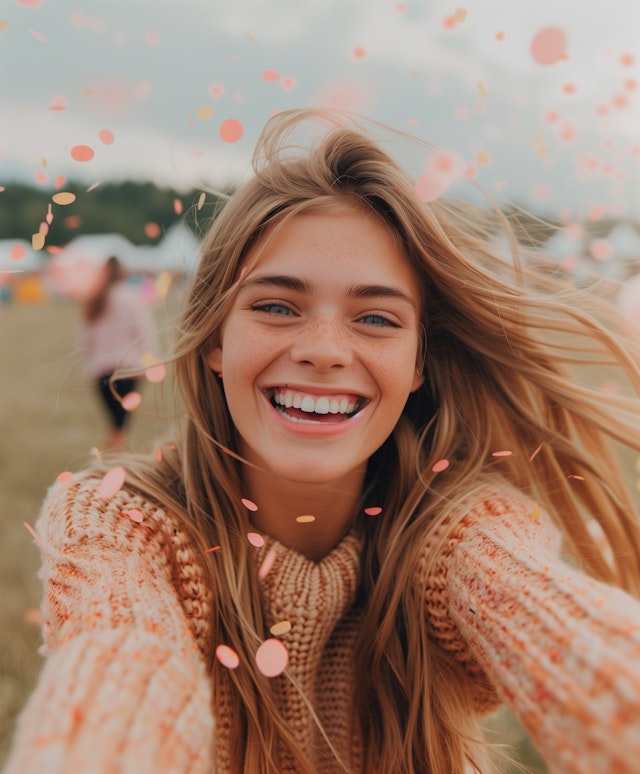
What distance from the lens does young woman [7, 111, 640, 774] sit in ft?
6.30

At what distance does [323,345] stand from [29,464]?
17.0ft

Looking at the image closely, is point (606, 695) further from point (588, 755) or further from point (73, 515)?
point (73, 515)

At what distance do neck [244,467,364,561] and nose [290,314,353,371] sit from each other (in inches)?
17.6

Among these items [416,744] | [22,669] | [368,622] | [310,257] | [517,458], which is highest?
[310,257]

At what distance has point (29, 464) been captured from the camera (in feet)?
21.5

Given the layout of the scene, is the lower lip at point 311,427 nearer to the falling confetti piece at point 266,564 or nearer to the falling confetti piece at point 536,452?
the falling confetti piece at point 266,564

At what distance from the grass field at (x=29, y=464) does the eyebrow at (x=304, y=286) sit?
2.27 ft

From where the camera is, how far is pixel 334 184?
7.38ft

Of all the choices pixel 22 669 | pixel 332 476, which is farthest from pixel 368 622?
pixel 22 669

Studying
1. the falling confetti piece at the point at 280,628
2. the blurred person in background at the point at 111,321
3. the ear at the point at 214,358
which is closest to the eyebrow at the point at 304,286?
the ear at the point at 214,358

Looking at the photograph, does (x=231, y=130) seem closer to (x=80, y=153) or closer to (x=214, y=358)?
(x=80, y=153)

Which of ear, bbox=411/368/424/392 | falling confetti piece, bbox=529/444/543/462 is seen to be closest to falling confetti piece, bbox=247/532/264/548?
ear, bbox=411/368/424/392

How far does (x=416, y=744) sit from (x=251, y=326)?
1.27 metres

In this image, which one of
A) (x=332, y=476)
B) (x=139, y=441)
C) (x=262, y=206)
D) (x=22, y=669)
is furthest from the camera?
(x=22, y=669)
